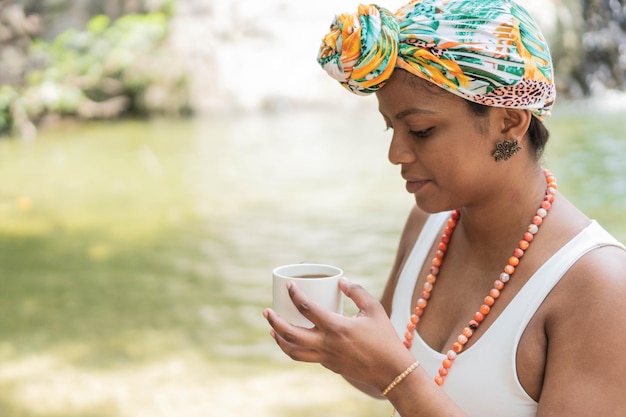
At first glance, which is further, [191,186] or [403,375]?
[191,186]

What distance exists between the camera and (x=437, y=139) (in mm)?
1657

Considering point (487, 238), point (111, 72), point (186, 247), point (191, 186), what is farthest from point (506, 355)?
point (111, 72)

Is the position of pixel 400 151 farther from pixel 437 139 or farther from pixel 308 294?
pixel 308 294

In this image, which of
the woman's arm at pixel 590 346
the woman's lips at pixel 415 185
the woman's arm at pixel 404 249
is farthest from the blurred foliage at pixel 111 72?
the woman's arm at pixel 590 346

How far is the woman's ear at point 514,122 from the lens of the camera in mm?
1668

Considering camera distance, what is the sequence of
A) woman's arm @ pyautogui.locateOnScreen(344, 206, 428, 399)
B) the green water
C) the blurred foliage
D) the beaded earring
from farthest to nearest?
1. the blurred foliage
2. the green water
3. woman's arm @ pyautogui.locateOnScreen(344, 206, 428, 399)
4. the beaded earring

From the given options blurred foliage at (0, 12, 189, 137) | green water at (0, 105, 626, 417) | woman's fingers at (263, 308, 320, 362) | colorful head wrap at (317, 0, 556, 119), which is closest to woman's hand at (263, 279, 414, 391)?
woman's fingers at (263, 308, 320, 362)

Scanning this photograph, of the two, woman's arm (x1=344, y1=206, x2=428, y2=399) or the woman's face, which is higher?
the woman's face

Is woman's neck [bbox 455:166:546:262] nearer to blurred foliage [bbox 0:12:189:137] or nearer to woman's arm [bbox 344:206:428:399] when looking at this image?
woman's arm [bbox 344:206:428:399]

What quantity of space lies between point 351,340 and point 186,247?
551cm

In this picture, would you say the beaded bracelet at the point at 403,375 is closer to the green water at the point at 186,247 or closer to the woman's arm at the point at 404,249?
the woman's arm at the point at 404,249

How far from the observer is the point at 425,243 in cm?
207

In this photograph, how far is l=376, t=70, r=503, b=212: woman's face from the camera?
1639 mm

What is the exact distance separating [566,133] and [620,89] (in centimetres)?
534
